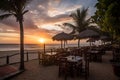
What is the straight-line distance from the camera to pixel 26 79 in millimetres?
7480

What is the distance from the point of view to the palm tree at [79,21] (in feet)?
79.0

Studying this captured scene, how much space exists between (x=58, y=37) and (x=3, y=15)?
4.90 metres

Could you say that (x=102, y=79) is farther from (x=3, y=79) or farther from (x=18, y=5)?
(x=18, y=5)

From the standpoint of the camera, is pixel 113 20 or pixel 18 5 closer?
pixel 113 20

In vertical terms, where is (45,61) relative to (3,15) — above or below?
below

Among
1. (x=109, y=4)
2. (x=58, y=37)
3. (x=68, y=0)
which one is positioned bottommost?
(x=58, y=37)

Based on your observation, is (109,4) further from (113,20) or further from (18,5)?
(18,5)

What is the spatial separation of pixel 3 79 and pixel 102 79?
16.8ft

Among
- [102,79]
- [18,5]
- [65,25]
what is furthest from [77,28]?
[102,79]

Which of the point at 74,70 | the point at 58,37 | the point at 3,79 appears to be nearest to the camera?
the point at 3,79

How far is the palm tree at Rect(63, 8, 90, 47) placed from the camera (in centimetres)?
2409

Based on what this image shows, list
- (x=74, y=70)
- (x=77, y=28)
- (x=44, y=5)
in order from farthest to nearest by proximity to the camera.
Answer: (x=77, y=28) → (x=44, y=5) → (x=74, y=70)

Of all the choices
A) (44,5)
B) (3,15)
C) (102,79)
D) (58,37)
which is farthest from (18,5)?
(102,79)

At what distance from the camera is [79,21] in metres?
24.3
